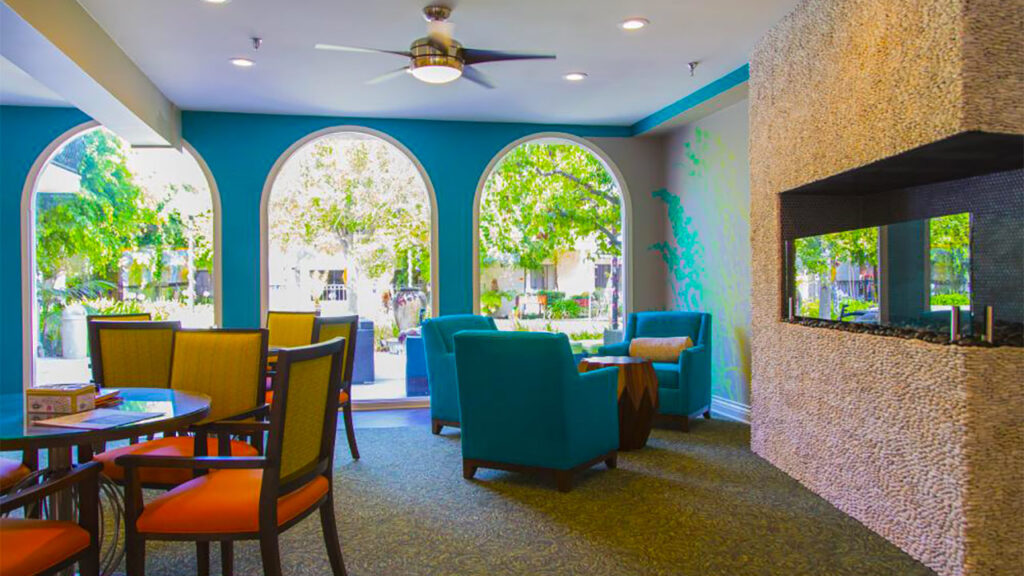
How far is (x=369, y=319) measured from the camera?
6633mm

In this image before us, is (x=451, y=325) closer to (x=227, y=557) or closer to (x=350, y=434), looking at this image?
(x=350, y=434)

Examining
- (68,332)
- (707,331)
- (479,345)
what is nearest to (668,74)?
(707,331)

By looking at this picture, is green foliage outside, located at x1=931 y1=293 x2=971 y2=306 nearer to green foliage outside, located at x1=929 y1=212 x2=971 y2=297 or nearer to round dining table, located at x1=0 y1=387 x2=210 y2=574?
green foliage outside, located at x1=929 y1=212 x2=971 y2=297

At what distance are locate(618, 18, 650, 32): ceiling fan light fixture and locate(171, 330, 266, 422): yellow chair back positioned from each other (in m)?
2.69

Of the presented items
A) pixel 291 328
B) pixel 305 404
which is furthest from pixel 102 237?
pixel 305 404

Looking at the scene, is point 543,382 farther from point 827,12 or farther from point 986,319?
point 827,12

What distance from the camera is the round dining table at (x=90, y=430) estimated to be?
6.33ft

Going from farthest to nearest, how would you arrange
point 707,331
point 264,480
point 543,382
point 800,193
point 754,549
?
point 707,331 → point 800,193 → point 543,382 → point 754,549 → point 264,480

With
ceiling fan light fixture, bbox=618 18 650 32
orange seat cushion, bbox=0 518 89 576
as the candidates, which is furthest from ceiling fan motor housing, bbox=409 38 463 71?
orange seat cushion, bbox=0 518 89 576

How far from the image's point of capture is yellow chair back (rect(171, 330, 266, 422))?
3.07m

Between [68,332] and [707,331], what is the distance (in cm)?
536

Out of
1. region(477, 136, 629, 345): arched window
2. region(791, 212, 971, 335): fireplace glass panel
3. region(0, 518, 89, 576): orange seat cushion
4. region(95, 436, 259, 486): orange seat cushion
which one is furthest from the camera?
region(477, 136, 629, 345): arched window

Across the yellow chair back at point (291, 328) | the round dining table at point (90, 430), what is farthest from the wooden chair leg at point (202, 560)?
the yellow chair back at point (291, 328)

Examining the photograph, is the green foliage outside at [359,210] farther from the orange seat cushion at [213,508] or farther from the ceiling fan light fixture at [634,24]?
the orange seat cushion at [213,508]
